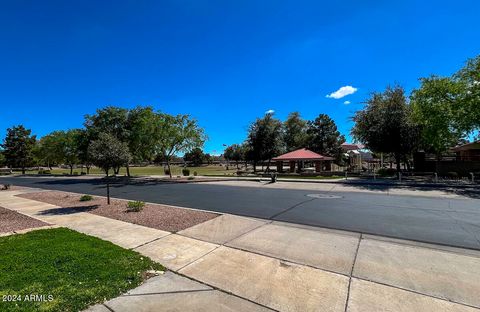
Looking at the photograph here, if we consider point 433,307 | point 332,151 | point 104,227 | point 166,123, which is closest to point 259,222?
→ point 104,227

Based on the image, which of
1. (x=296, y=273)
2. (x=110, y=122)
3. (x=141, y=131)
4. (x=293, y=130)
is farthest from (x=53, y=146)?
(x=296, y=273)

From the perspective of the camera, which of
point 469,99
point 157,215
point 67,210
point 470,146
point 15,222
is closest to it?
point 15,222

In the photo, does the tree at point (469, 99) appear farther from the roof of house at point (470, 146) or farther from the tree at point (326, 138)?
the tree at point (326, 138)

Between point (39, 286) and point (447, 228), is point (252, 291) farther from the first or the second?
point (447, 228)

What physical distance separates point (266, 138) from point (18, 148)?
182 ft

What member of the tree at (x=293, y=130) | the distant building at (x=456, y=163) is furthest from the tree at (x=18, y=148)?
the distant building at (x=456, y=163)

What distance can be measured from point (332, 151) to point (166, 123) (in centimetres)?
3313

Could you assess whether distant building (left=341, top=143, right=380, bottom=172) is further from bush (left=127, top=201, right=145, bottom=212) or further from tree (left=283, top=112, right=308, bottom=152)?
bush (left=127, top=201, right=145, bottom=212)

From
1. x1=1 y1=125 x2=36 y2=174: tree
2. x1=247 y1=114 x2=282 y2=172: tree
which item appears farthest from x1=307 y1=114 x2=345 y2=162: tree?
x1=1 y1=125 x2=36 y2=174: tree

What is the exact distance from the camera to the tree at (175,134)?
3172 cm

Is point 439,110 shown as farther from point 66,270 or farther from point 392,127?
point 66,270

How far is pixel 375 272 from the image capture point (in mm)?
4684

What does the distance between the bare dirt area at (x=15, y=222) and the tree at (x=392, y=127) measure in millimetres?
27595

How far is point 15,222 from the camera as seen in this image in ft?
29.8
